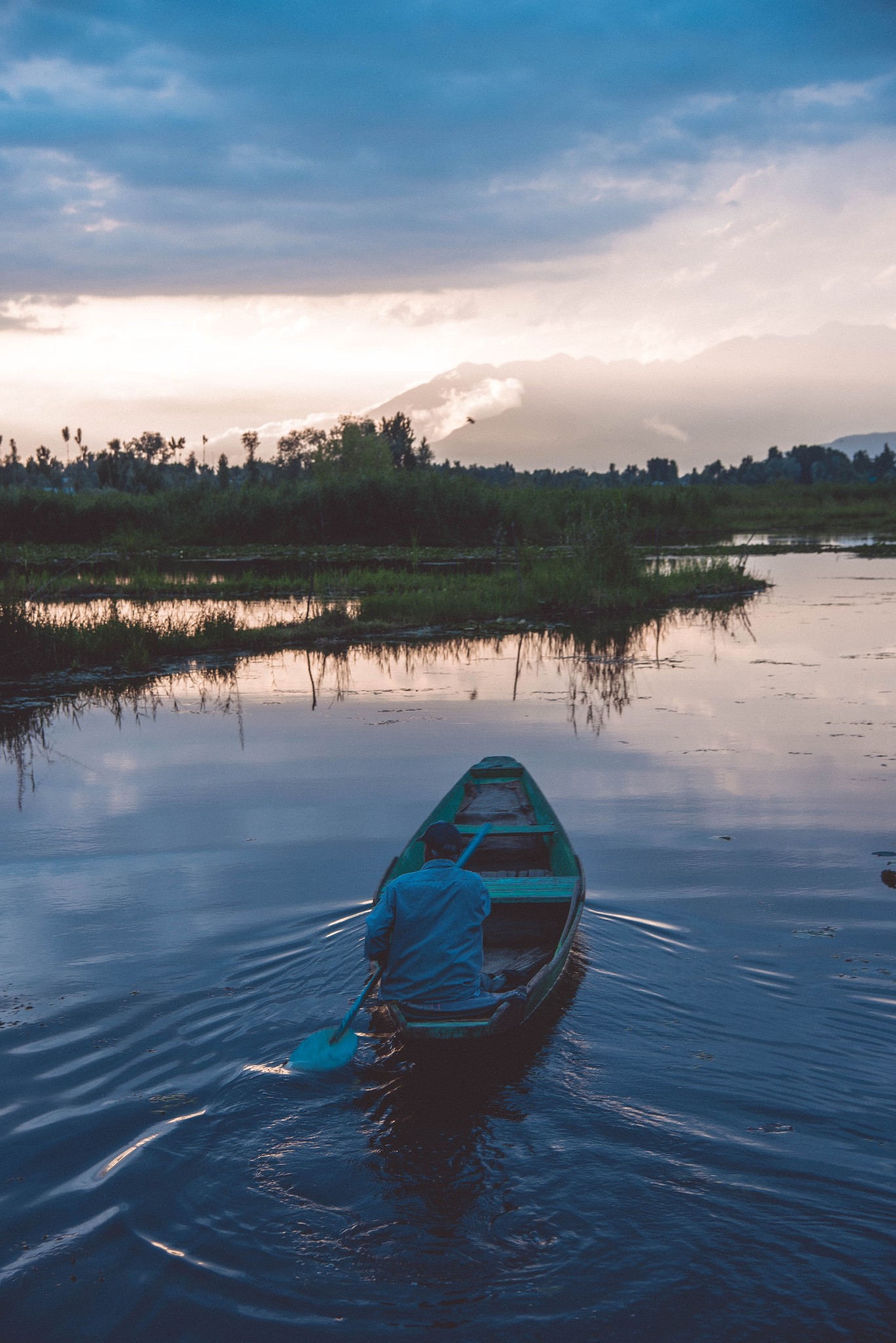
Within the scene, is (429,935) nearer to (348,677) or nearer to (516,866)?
(516,866)

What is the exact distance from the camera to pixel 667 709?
48.6ft

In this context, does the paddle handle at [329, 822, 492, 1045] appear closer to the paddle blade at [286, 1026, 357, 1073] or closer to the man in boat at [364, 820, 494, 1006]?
the paddle blade at [286, 1026, 357, 1073]

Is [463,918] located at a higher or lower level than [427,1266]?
higher

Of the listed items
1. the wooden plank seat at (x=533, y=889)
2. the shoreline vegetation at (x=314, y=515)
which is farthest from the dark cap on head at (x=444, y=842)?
the shoreline vegetation at (x=314, y=515)

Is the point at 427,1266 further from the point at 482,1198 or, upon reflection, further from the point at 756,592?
the point at 756,592

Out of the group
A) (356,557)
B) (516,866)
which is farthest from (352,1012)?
(356,557)

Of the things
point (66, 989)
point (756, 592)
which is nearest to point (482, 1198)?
point (66, 989)

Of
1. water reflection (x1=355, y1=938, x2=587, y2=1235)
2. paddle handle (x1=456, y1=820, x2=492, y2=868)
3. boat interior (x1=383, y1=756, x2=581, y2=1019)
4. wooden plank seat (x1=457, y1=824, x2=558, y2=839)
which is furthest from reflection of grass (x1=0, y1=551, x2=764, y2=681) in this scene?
water reflection (x1=355, y1=938, x2=587, y2=1235)

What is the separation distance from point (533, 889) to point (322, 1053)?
202 centimetres

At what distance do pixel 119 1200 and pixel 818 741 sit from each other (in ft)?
33.3

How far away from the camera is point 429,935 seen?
5.20 metres

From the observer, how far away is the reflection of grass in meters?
18.4

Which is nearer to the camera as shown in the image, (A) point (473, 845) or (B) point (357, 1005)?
(B) point (357, 1005)

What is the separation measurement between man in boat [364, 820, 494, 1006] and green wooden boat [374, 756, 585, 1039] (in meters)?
0.18
